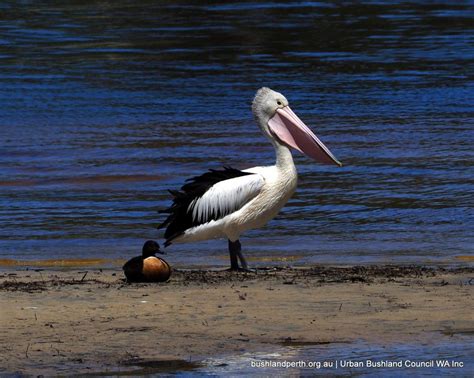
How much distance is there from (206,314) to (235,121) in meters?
9.92

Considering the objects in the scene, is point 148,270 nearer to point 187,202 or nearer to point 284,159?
point 187,202

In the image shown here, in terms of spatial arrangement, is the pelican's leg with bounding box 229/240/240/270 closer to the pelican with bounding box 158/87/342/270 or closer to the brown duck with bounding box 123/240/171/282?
the pelican with bounding box 158/87/342/270

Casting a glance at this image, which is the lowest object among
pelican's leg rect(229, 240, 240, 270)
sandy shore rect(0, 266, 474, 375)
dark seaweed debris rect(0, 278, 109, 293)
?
pelican's leg rect(229, 240, 240, 270)

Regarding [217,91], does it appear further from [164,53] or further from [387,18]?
[387,18]

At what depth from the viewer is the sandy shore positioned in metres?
6.73

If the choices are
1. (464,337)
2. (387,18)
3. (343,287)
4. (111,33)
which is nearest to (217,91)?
(111,33)

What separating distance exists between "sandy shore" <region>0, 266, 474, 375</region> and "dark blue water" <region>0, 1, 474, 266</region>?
1.53 m

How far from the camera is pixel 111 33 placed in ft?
87.5

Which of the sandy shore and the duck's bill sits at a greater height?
the duck's bill

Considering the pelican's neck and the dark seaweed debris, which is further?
the pelican's neck

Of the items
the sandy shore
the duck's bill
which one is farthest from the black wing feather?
the duck's bill

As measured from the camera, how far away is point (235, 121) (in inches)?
680

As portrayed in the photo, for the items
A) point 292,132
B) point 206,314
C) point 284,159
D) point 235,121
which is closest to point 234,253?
point 284,159

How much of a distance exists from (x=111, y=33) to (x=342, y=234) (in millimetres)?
16312
